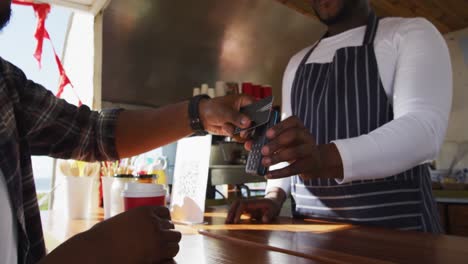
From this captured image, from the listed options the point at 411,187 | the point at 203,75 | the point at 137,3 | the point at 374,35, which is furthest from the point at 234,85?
the point at 411,187

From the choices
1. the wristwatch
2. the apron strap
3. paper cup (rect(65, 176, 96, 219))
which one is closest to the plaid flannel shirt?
the wristwatch

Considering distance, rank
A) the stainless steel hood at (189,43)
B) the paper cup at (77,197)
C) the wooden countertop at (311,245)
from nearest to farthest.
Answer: the wooden countertop at (311,245)
the paper cup at (77,197)
the stainless steel hood at (189,43)

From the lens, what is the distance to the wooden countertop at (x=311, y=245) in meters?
0.54

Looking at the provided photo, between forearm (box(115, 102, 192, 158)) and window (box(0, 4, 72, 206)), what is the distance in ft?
2.86

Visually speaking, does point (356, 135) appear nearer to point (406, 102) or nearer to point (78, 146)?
point (406, 102)

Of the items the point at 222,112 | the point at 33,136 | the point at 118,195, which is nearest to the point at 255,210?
the point at 222,112

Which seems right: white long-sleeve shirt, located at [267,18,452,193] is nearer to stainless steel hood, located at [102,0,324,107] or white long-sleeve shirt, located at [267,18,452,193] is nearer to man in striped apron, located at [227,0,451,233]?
man in striped apron, located at [227,0,451,233]

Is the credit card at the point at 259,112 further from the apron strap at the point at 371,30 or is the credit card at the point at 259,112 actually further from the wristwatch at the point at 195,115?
the apron strap at the point at 371,30

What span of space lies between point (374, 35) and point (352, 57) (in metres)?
0.10

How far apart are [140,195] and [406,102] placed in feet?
2.35

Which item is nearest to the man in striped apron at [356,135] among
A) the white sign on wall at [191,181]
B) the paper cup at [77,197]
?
the white sign on wall at [191,181]

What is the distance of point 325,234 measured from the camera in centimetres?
73

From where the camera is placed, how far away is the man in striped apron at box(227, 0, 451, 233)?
733 mm

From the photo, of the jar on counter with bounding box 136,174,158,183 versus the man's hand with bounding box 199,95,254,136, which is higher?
the man's hand with bounding box 199,95,254,136
